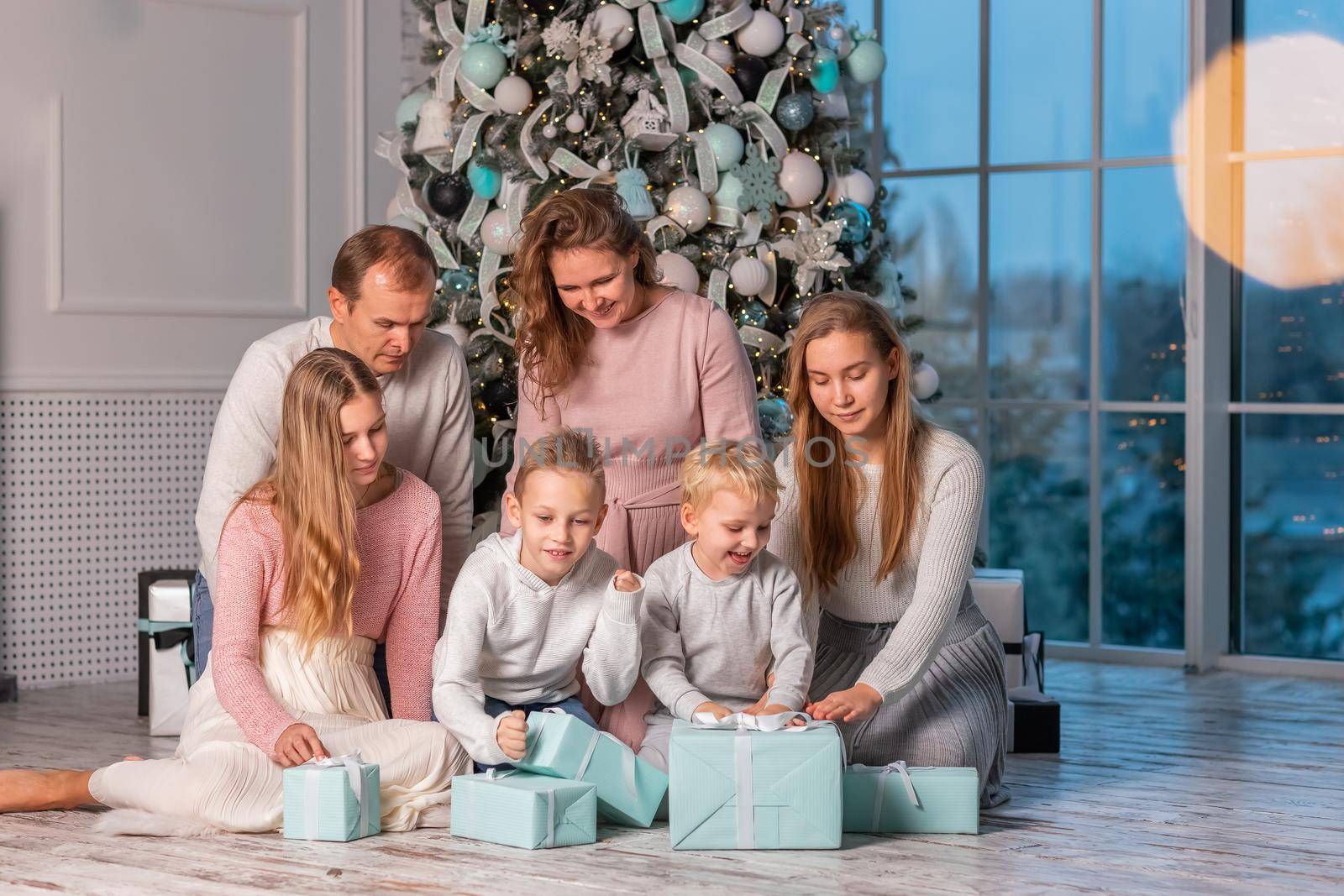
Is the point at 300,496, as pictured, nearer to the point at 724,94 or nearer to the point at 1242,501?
the point at 724,94

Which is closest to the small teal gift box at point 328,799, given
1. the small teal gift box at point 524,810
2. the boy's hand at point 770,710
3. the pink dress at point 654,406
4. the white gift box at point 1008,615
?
the small teal gift box at point 524,810

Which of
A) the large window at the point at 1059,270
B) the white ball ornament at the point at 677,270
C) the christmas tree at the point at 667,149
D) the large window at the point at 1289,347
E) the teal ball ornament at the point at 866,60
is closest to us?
the white ball ornament at the point at 677,270

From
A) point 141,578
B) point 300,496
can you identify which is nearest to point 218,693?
point 300,496

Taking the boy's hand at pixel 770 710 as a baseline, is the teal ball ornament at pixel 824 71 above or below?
above

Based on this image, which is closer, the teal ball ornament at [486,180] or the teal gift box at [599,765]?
the teal gift box at [599,765]

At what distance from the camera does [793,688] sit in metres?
2.74

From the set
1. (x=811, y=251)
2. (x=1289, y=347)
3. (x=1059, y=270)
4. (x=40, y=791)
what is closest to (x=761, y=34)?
(x=811, y=251)

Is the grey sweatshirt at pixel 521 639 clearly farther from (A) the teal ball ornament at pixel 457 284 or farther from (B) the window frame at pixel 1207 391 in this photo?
(B) the window frame at pixel 1207 391

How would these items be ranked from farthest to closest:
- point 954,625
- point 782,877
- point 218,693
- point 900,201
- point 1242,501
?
point 900,201 → point 1242,501 → point 954,625 → point 218,693 → point 782,877

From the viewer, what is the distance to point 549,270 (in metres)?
3.01

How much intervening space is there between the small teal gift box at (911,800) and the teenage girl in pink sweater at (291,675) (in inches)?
27.7

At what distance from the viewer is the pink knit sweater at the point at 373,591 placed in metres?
2.75

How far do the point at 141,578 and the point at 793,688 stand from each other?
73.3 inches

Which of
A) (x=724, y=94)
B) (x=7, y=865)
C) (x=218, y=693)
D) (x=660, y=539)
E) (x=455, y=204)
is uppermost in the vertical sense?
(x=724, y=94)
